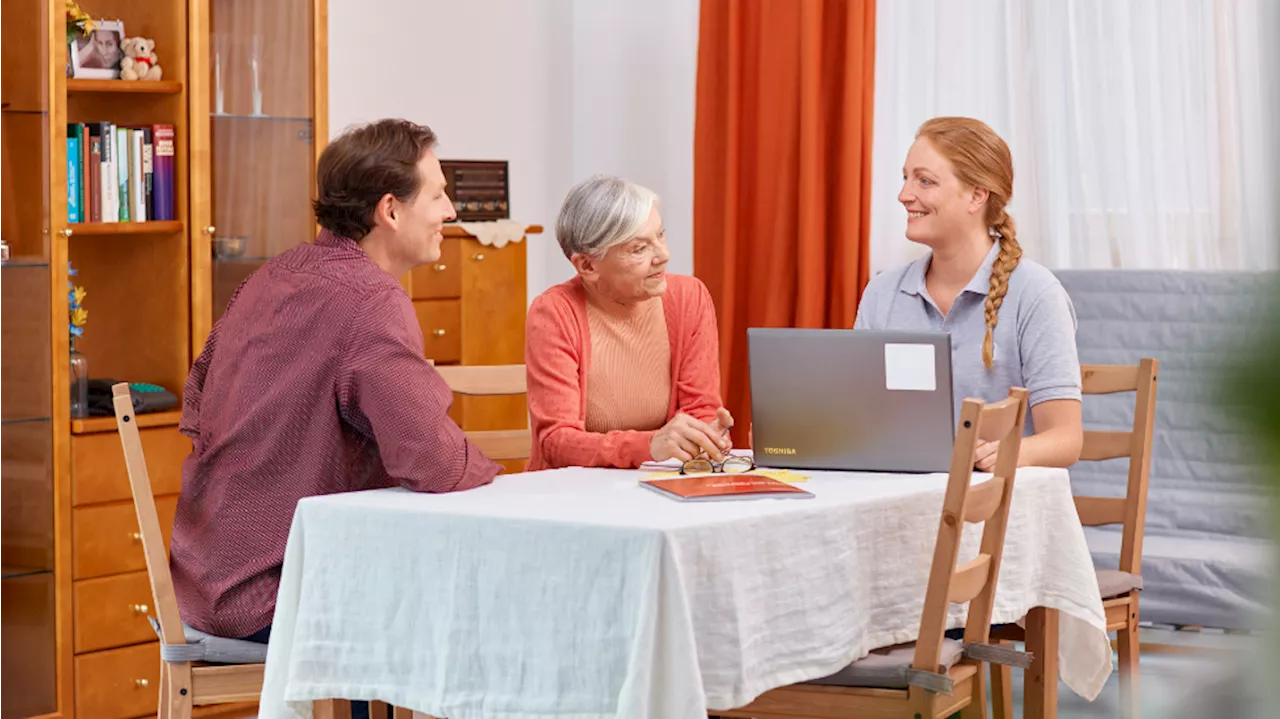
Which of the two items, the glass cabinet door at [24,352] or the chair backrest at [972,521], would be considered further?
the glass cabinet door at [24,352]

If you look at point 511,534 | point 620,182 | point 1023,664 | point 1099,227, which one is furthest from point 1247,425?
point 1099,227

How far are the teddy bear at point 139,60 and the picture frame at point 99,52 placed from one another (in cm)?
2

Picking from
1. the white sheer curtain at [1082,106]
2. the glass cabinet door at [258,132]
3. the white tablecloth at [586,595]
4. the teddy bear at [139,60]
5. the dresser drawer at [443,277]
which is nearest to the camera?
the white tablecloth at [586,595]

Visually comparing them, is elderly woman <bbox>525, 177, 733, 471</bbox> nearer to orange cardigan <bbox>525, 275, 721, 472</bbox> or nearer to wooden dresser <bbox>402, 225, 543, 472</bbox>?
orange cardigan <bbox>525, 275, 721, 472</bbox>

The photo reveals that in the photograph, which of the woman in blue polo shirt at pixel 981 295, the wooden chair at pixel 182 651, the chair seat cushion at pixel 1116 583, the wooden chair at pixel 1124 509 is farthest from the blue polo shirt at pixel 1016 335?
the wooden chair at pixel 182 651

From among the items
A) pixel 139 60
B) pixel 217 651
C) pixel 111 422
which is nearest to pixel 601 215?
pixel 217 651

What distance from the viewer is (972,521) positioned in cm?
181

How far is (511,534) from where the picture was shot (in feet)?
5.46

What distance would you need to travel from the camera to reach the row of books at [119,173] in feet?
10.1

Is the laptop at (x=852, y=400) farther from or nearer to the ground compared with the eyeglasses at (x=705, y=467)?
farther from the ground

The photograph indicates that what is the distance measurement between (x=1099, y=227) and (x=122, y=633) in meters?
2.67

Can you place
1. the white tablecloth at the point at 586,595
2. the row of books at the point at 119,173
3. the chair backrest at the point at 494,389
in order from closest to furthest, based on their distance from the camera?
the white tablecloth at the point at 586,595
the chair backrest at the point at 494,389
the row of books at the point at 119,173

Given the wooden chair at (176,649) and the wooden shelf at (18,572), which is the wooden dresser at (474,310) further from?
the wooden chair at (176,649)

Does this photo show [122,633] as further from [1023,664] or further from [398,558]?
[1023,664]
